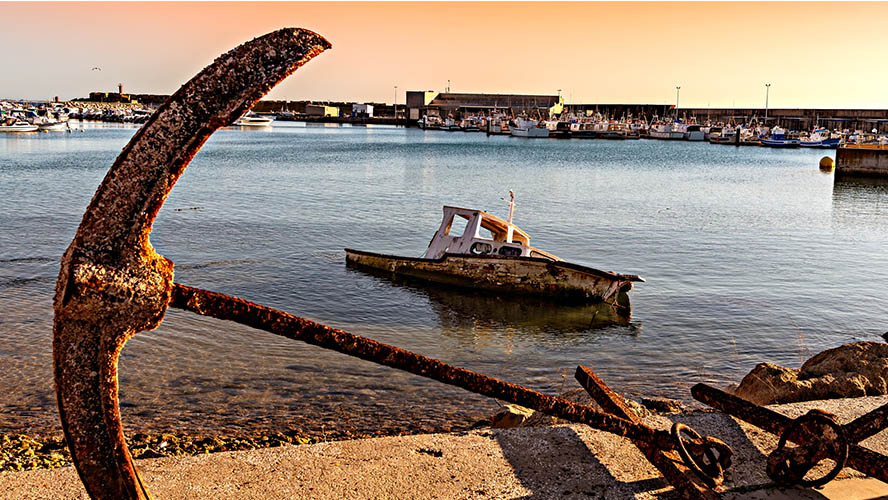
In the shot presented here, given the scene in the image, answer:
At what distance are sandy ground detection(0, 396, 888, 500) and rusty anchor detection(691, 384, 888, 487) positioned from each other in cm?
13

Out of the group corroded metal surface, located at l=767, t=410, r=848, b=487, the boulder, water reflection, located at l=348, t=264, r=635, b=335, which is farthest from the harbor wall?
corroded metal surface, located at l=767, t=410, r=848, b=487

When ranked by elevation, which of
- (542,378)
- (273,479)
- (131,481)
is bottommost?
(542,378)

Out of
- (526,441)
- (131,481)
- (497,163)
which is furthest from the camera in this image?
(497,163)

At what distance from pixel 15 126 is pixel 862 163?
111m

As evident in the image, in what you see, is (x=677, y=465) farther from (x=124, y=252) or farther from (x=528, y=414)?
(x=528, y=414)

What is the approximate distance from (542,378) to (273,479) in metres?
7.93

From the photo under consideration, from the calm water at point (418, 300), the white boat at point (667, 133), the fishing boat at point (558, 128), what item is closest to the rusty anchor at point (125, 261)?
the calm water at point (418, 300)

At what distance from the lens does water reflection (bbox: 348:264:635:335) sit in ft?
48.0

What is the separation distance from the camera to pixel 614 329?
14.5m

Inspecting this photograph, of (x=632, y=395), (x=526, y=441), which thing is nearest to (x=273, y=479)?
(x=526, y=441)

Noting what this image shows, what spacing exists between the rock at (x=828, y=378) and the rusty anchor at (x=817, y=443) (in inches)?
116

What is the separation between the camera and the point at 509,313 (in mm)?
15641

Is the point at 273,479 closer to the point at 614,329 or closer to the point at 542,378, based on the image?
the point at 542,378

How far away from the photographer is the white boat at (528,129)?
5773 inches
